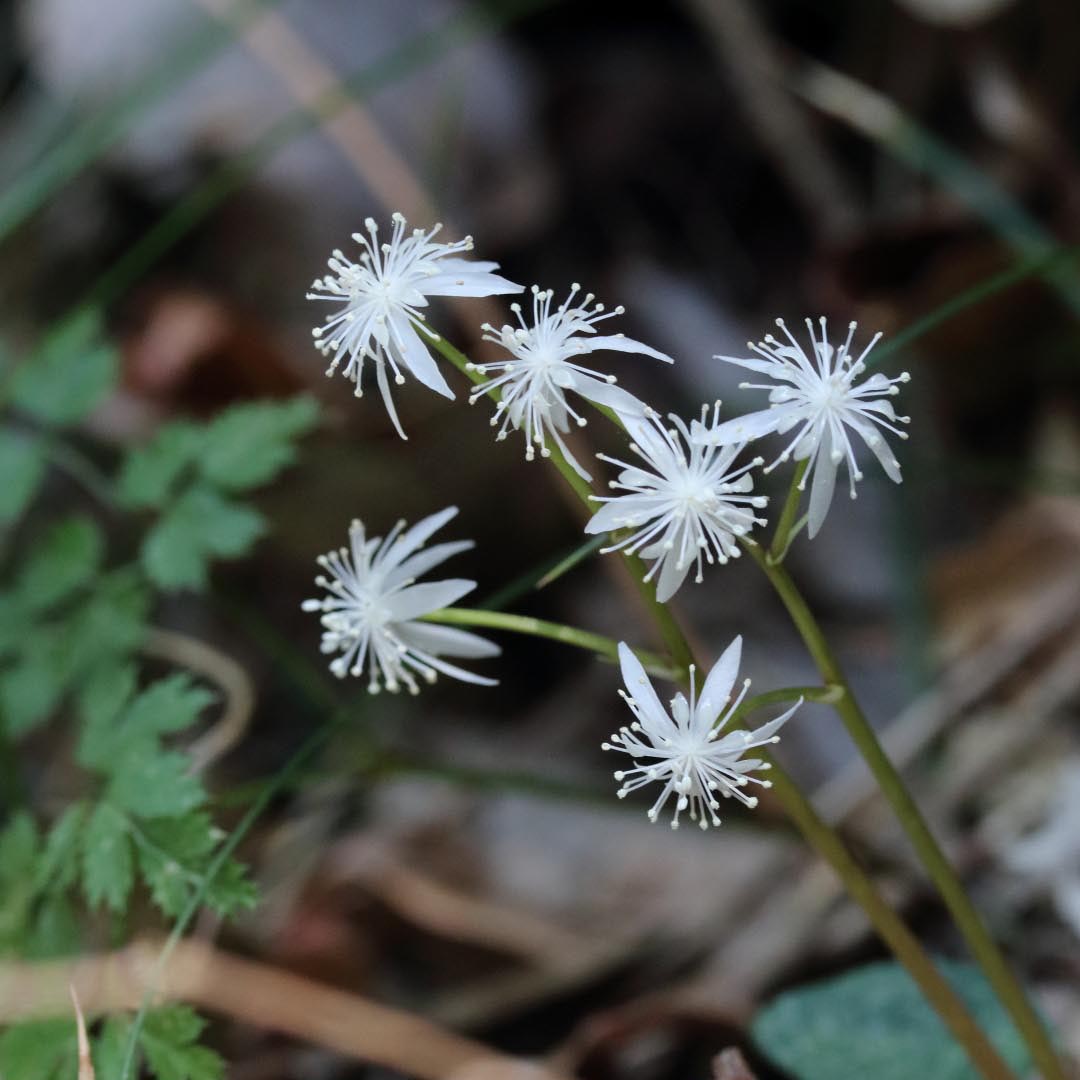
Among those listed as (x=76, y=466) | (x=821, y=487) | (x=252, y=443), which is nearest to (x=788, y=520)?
(x=821, y=487)

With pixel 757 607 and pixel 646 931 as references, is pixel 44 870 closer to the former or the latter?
pixel 646 931

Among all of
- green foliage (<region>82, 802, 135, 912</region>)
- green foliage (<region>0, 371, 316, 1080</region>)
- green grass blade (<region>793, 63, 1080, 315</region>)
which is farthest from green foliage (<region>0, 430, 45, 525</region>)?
green grass blade (<region>793, 63, 1080, 315</region>)

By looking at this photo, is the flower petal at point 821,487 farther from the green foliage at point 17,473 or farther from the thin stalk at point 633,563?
the green foliage at point 17,473

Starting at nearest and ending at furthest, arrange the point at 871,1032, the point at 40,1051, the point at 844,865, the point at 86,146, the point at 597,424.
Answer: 1. the point at 844,865
2. the point at 40,1051
3. the point at 871,1032
4. the point at 86,146
5. the point at 597,424

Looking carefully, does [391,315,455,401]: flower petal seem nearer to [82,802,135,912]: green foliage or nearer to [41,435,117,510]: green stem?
[82,802,135,912]: green foliage

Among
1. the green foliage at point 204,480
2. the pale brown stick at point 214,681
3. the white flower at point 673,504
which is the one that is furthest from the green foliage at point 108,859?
the white flower at point 673,504

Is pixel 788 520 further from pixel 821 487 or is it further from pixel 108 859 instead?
pixel 108 859

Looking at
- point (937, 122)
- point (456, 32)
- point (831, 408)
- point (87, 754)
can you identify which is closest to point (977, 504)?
point (937, 122)
